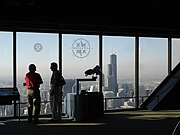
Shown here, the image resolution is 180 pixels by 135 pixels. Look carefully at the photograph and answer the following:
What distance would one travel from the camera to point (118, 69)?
10.6 metres

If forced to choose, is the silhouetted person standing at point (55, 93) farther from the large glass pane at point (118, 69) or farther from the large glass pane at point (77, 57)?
the large glass pane at point (118, 69)

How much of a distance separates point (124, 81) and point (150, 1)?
11.5 feet

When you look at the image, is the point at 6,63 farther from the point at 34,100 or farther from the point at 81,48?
the point at 81,48

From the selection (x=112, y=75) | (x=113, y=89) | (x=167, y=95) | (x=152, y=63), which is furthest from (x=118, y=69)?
(x=167, y=95)

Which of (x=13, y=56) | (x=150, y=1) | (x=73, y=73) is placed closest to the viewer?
(x=150, y=1)

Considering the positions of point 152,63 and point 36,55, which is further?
point 152,63

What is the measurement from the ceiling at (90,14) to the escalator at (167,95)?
82.1 inches

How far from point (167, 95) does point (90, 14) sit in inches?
162

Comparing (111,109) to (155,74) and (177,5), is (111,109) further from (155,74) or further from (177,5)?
(177,5)

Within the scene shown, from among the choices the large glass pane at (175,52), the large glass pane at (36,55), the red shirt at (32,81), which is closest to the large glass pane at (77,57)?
the large glass pane at (36,55)

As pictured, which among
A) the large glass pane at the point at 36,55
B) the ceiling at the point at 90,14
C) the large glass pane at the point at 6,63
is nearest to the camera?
the ceiling at the point at 90,14

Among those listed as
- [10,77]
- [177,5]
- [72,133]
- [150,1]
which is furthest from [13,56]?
[177,5]

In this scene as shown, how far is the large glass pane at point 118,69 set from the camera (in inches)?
412

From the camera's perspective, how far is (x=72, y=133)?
6836mm
